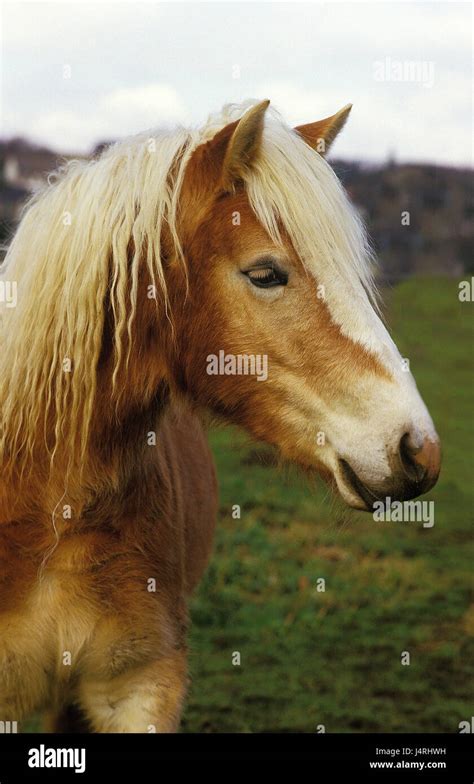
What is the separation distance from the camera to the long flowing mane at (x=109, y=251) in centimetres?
293

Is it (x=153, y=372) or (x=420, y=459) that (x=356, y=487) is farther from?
A: (x=153, y=372)

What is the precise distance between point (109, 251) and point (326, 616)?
409 cm

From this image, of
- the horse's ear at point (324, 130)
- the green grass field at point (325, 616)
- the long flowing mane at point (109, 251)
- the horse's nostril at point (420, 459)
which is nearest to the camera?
A: the horse's nostril at point (420, 459)

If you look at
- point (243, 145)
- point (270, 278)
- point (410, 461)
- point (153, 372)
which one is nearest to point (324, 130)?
point (243, 145)

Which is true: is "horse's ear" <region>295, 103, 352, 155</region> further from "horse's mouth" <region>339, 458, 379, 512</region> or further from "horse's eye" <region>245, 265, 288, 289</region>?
"horse's mouth" <region>339, 458, 379, 512</region>

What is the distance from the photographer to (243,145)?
2900 millimetres

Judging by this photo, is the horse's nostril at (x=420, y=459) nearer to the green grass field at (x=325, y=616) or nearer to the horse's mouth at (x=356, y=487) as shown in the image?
the horse's mouth at (x=356, y=487)

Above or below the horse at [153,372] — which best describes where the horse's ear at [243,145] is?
above

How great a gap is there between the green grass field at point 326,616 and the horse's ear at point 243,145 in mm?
861

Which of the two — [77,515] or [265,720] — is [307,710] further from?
[77,515]

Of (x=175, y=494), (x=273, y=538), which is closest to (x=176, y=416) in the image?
(x=175, y=494)
